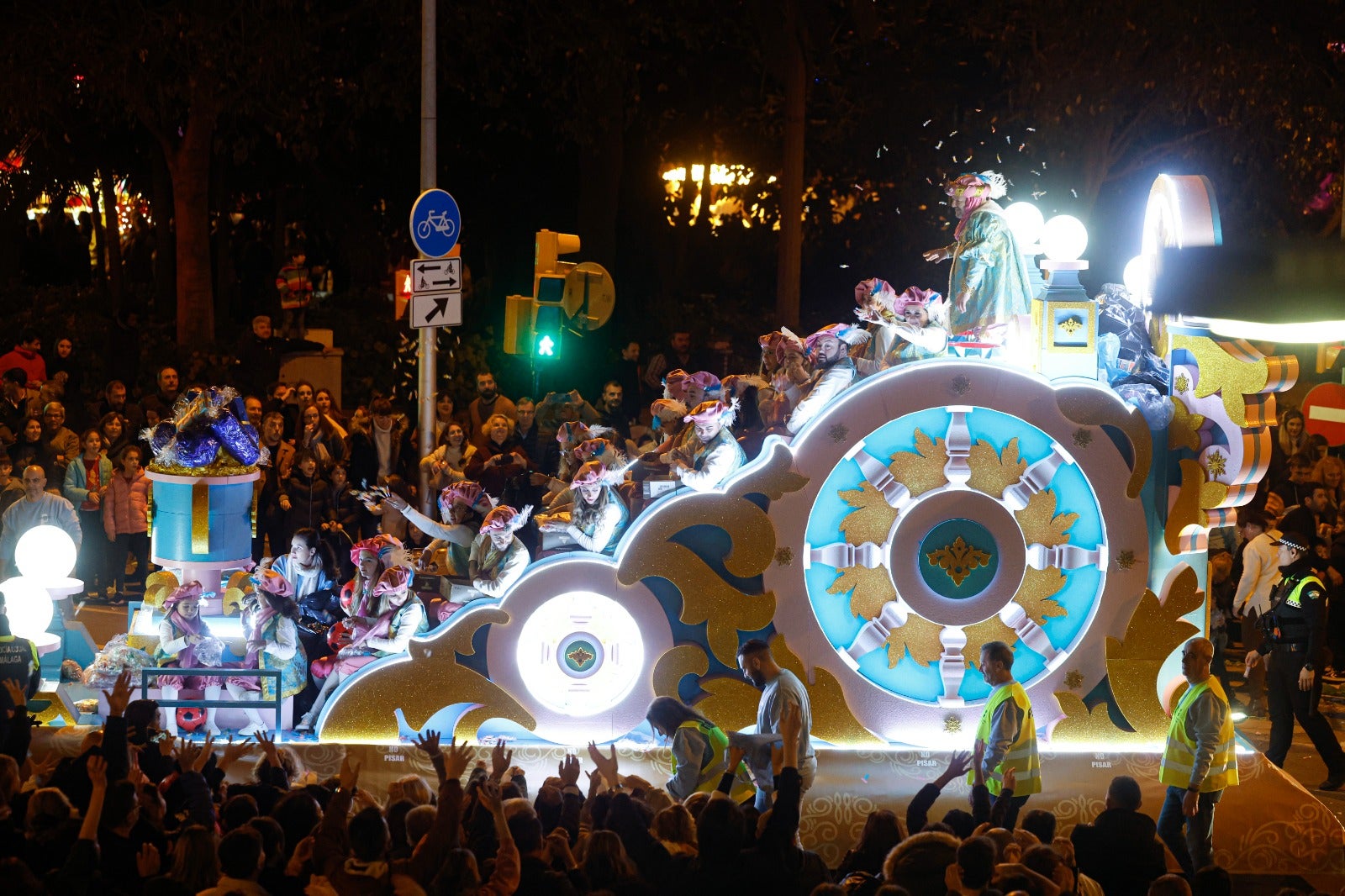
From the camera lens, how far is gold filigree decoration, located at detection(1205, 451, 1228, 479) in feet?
32.5

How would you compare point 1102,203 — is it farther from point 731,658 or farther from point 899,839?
point 899,839

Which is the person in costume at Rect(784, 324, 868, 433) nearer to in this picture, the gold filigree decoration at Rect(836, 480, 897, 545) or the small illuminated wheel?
the gold filigree decoration at Rect(836, 480, 897, 545)

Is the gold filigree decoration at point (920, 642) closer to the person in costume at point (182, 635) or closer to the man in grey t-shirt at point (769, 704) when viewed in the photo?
the man in grey t-shirt at point (769, 704)

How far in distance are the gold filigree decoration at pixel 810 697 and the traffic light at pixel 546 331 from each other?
6.08 m

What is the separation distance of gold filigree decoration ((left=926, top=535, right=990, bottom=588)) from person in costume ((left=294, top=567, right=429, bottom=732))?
120 inches

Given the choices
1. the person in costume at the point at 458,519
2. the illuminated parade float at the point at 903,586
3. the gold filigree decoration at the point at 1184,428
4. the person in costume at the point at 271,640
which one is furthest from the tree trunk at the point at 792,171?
the person in costume at the point at 271,640

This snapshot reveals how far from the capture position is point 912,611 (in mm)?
9961

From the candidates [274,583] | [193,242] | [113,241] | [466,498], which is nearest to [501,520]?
[466,498]

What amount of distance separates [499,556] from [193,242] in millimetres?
11506

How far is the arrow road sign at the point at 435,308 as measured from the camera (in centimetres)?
1423

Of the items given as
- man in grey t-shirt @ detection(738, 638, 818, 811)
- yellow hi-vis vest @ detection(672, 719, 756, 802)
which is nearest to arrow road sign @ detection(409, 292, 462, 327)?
yellow hi-vis vest @ detection(672, 719, 756, 802)

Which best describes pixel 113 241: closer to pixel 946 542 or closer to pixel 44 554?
pixel 44 554

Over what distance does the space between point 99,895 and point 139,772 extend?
862 mm

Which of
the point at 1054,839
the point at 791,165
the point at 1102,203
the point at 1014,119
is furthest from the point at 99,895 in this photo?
the point at 1102,203
